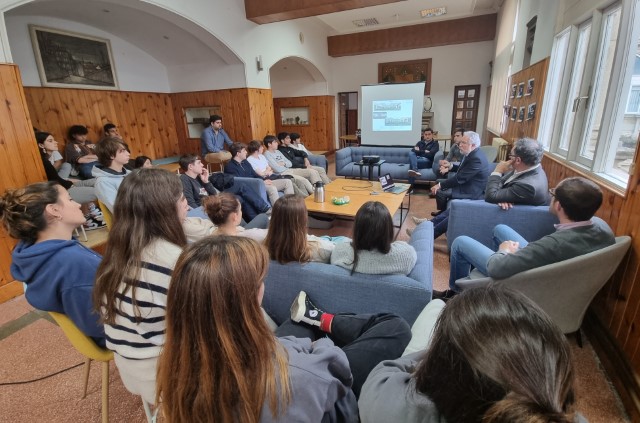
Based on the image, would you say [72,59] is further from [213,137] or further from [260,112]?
[260,112]

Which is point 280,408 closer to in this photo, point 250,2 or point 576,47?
point 576,47

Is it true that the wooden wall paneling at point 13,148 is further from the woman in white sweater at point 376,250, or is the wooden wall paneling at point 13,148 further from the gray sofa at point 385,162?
the gray sofa at point 385,162

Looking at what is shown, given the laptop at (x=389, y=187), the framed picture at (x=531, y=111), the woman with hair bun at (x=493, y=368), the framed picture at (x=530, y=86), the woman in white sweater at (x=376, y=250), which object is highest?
the framed picture at (x=530, y=86)

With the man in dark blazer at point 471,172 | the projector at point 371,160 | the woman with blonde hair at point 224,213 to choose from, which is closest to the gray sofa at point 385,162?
the projector at point 371,160

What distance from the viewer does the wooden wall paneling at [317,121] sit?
8656mm

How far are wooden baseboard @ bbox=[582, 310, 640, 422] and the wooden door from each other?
721 cm

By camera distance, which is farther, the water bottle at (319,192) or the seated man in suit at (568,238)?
the water bottle at (319,192)

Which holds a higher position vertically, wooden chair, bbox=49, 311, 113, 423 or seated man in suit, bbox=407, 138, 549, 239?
seated man in suit, bbox=407, 138, 549, 239

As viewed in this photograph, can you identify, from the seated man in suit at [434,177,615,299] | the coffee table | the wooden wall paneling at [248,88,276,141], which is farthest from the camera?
the wooden wall paneling at [248,88,276,141]

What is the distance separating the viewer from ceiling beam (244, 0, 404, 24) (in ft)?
14.3

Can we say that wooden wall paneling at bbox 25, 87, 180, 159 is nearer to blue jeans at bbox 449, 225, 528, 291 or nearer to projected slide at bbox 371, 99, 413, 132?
projected slide at bbox 371, 99, 413, 132

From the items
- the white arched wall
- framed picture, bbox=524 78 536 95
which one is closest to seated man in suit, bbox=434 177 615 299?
framed picture, bbox=524 78 536 95

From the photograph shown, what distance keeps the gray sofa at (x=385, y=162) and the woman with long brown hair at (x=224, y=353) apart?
15.5 ft

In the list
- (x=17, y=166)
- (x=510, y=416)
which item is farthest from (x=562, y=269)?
(x=17, y=166)
